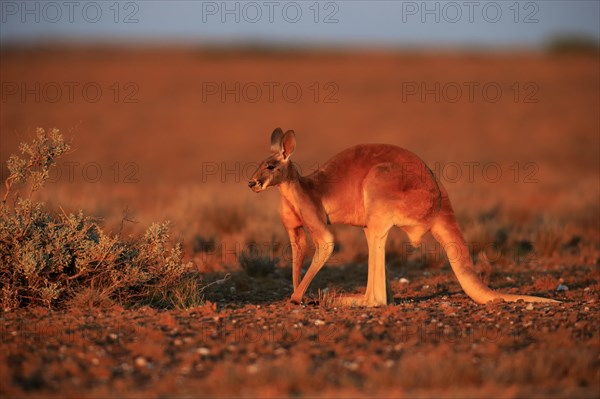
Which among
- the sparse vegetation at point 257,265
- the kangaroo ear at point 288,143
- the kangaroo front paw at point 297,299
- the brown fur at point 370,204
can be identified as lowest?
the kangaroo front paw at point 297,299

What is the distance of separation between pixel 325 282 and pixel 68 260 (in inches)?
148

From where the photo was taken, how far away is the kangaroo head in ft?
25.4

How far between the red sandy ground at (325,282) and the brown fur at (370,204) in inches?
14.9

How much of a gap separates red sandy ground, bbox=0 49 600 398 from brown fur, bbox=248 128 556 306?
1.24ft

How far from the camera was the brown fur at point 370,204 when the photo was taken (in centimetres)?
775

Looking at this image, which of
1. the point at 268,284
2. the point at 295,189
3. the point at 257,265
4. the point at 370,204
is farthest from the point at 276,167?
the point at 257,265

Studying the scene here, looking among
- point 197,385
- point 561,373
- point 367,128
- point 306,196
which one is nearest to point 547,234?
point 306,196

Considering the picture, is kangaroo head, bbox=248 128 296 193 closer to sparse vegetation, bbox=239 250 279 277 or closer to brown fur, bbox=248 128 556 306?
brown fur, bbox=248 128 556 306

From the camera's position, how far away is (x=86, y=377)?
5.32 m

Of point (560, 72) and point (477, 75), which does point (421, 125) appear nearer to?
point (477, 75)

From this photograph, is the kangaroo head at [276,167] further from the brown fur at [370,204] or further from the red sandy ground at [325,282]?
the red sandy ground at [325,282]

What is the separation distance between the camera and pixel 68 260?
7.74m

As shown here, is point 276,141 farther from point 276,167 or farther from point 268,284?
point 268,284

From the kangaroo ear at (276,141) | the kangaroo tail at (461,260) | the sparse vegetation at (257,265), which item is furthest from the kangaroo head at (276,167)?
the sparse vegetation at (257,265)
